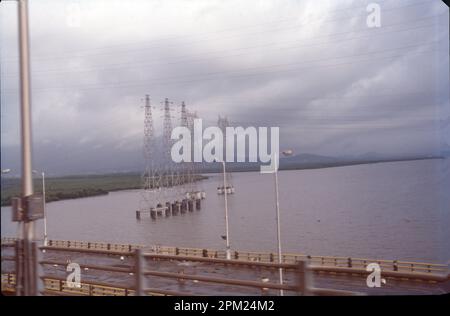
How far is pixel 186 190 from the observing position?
70.6 meters

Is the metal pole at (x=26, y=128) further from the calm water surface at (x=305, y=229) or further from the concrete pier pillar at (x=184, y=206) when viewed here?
the concrete pier pillar at (x=184, y=206)

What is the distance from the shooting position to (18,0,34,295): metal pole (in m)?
5.65

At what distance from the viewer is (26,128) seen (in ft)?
18.7

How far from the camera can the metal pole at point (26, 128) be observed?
5652mm

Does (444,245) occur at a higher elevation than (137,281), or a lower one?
lower

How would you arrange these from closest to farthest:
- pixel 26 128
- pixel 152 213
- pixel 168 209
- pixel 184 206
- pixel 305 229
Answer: pixel 26 128, pixel 305 229, pixel 184 206, pixel 152 213, pixel 168 209

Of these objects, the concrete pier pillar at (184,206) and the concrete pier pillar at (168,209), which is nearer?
the concrete pier pillar at (184,206)

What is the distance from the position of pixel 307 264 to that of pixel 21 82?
12.7 ft

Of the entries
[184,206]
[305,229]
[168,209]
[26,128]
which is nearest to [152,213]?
[168,209]

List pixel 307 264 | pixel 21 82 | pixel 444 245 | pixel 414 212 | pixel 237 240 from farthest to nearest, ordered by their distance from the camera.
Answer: pixel 414 212 < pixel 237 240 < pixel 444 245 < pixel 21 82 < pixel 307 264

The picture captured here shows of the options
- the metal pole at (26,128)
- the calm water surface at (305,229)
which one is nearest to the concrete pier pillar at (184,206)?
the calm water surface at (305,229)

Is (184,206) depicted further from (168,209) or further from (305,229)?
(305,229)
